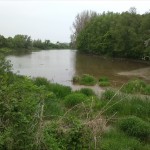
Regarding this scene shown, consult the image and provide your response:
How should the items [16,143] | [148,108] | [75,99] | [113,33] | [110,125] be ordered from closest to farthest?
[16,143] < [110,125] < [148,108] < [75,99] < [113,33]

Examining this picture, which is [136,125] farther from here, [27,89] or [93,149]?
[27,89]

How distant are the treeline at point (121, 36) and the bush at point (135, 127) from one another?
25059mm

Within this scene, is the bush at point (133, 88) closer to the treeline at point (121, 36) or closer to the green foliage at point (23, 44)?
the treeline at point (121, 36)

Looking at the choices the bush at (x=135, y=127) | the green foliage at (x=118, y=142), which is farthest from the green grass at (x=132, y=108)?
the green foliage at (x=118, y=142)

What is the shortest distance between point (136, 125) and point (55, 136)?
329 centimetres

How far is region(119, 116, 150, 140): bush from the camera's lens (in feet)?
25.9

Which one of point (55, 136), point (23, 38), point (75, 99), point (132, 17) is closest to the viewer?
point (55, 136)

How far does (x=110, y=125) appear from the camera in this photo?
344 inches

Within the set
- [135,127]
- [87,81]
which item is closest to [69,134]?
[135,127]

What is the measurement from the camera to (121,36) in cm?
4394

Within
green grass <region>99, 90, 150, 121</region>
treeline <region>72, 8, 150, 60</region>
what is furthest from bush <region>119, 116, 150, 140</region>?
treeline <region>72, 8, 150, 60</region>

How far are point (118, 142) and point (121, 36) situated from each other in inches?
1482

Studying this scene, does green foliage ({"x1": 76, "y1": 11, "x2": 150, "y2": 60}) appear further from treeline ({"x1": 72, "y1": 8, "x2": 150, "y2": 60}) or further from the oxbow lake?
the oxbow lake

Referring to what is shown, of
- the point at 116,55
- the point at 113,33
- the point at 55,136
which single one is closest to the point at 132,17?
the point at 113,33
